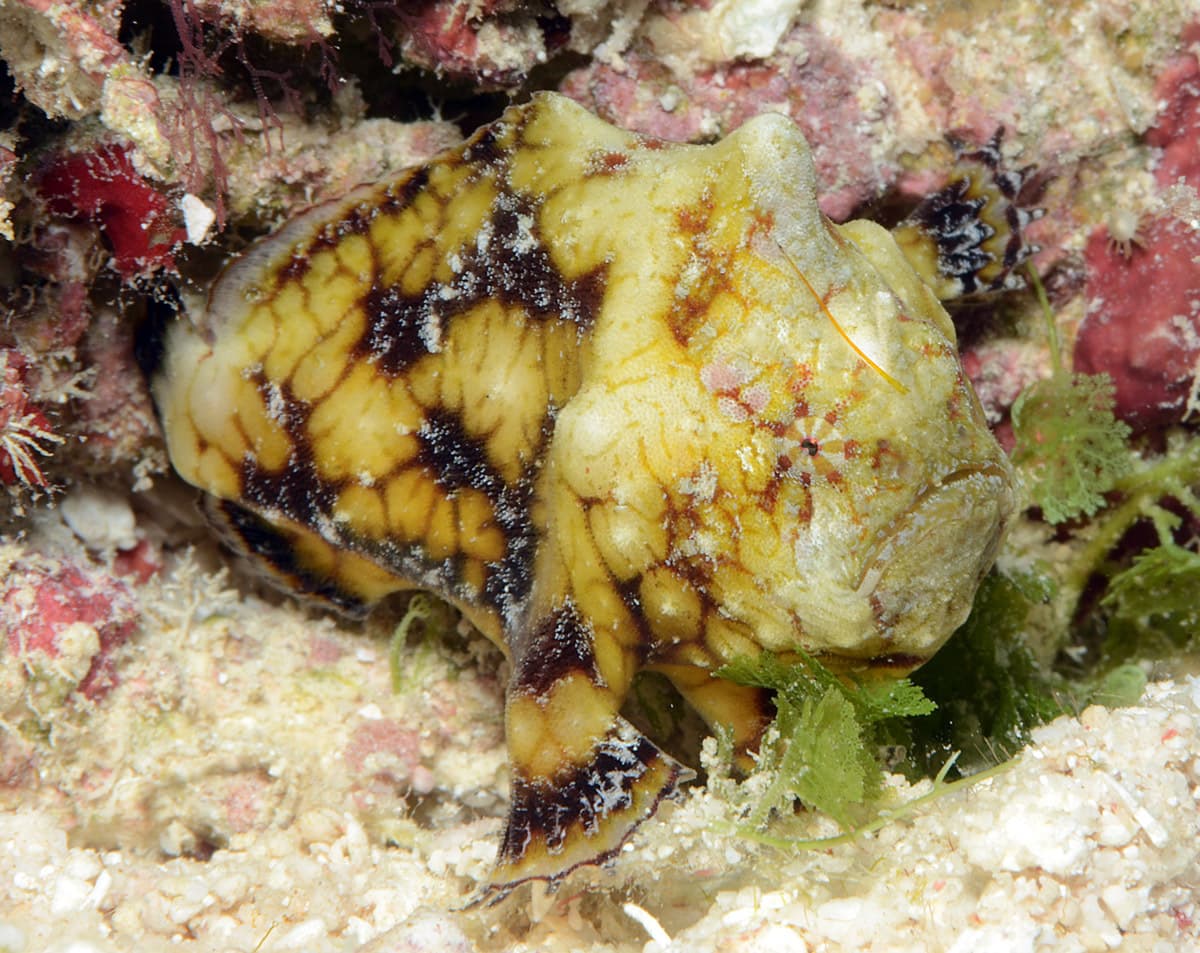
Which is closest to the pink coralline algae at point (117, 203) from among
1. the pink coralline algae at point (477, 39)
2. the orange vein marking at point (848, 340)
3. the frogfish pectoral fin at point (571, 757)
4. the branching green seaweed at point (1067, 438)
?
the pink coralline algae at point (477, 39)

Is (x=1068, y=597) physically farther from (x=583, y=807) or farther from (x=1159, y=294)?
(x=583, y=807)

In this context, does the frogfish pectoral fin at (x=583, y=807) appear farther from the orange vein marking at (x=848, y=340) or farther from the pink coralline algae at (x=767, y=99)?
the pink coralline algae at (x=767, y=99)

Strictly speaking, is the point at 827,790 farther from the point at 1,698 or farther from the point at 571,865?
the point at 1,698

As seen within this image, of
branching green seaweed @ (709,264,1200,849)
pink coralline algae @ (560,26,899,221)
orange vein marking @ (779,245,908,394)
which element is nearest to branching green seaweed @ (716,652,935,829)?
branching green seaweed @ (709,264,1200,849)

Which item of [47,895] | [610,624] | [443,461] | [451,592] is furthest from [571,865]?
[47,895]

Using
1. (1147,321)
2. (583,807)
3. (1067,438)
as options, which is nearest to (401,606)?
(583,807)

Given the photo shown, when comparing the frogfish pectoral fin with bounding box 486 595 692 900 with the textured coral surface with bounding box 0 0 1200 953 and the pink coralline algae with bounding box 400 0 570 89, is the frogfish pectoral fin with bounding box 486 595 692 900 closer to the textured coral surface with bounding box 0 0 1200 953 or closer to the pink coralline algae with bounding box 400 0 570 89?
the textured coral surface with bounding box 0 0 1200 953
